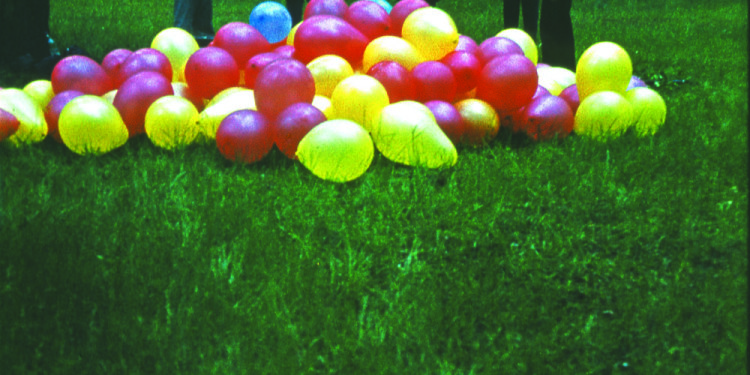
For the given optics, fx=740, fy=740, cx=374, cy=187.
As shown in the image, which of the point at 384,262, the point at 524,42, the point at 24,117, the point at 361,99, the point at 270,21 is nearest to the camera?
the point at 384,262

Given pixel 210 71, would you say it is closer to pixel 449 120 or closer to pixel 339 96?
pixel 339 96

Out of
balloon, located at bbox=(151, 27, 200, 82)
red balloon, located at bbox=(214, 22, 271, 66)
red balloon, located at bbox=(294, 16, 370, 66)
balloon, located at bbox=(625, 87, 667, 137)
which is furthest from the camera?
balloon, located at bbox=(151, 27, 200, 82)

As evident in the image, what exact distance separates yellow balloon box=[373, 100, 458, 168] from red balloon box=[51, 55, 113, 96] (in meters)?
1.38

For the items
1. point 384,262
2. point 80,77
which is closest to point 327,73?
point 80,77

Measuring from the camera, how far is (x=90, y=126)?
2.79m

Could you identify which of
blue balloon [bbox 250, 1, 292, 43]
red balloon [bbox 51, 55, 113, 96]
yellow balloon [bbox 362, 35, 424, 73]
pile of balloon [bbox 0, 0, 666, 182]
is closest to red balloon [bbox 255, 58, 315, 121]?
pile of balloon [bbox 0, 0, 666, 182]

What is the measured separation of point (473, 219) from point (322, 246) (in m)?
0.51

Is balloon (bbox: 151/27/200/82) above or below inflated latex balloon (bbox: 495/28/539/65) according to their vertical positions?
above

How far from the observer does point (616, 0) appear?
905 cm

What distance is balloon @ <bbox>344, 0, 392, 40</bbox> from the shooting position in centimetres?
348

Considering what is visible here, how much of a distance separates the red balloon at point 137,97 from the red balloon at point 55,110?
8.2 inches

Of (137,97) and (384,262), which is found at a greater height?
(137,97)

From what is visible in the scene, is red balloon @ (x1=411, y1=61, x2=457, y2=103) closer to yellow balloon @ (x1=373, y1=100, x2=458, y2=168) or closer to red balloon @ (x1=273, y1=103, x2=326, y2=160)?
yellow balloon @ (x1=373, y1=100, x2=458, y2=168)

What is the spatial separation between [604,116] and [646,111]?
26 centimetres
